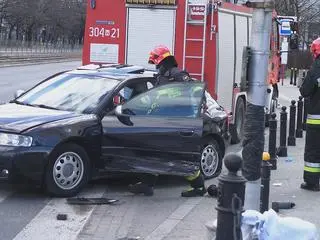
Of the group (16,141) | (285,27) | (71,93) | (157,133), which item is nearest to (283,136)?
(157,133)

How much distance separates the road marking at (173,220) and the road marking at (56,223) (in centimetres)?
77

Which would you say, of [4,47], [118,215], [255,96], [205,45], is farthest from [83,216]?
[4,47]

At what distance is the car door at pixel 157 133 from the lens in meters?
7.76

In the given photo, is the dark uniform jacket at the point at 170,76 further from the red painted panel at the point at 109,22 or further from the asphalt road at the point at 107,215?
the red painted panel at the point at 109,22

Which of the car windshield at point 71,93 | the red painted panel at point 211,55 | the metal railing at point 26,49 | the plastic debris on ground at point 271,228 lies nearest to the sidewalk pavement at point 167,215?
the plastic debris on ground at point 271,228

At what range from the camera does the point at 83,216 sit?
6.80 m

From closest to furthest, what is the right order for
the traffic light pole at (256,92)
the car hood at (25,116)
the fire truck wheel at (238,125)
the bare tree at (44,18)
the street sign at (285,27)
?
the traffic light pole at (256,92) → the car hood at (25,116) → the fire truck wheel at (238,125) → the street sign at (285,27) → the bare tree at (44,18)

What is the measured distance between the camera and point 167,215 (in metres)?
6.96

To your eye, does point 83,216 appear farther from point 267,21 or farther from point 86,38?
point 86,38

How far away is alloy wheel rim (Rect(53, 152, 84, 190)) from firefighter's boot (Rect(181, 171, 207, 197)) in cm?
132

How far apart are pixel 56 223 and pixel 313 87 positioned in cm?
363

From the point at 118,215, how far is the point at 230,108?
6.49m

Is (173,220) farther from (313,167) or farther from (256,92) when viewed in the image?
(313,167)

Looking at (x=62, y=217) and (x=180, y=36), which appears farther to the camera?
(x=180, y=36)
